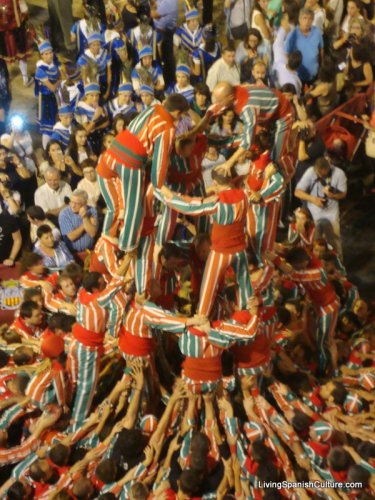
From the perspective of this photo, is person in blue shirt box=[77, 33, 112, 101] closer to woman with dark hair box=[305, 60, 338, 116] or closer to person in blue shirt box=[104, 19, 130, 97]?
person in blue shirt box=[104, 19, 130, 97]

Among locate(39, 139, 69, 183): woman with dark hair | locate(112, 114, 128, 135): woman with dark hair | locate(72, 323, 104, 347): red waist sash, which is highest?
locate(112, 114, 128, 135): woman with dark hair

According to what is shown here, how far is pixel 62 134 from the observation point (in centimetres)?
793

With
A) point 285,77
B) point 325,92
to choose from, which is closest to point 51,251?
point 325,92

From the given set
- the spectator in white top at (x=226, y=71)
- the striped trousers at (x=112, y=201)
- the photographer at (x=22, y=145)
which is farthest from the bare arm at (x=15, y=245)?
the spectator in white top at (x=226, y=71)

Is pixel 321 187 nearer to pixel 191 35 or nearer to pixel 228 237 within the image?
pixel 228 237

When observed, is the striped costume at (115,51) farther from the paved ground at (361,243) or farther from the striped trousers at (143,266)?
the striped trousers at (143,266)

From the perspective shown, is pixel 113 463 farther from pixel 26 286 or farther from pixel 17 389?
pixel 26 286

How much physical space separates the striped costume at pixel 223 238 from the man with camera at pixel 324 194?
2.15 m

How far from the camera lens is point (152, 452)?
509cm

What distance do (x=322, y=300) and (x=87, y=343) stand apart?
176 cm

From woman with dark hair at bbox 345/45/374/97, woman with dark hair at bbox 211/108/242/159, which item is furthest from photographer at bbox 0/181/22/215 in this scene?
woman with dark hair at bbox 345/45/374/97

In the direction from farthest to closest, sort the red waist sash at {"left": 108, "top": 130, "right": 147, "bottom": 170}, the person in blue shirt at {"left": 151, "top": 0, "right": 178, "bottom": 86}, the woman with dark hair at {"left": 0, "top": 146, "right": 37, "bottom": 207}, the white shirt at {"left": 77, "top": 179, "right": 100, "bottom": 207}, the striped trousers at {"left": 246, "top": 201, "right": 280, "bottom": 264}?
1. the person in blue shirt at {"left": 151, "top": 0, "right": 178, "bottom": 86}
2. the woman with dark hair at {"left": 0, "top": 146, "right": 37, "bottom": 207}
3. the white shirt at {"left": 77, "top": 179, "right": 100, "bottom": 207}
4. the striped trousers at {"left": 246, "top": 201, "right": 280, "bottom": 264}
5. the red waist sash at {"left": 108, "top": 130, "right": 147, "bottom": 170}

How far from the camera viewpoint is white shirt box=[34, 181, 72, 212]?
23.4ft

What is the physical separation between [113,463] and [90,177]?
3.01 meters
